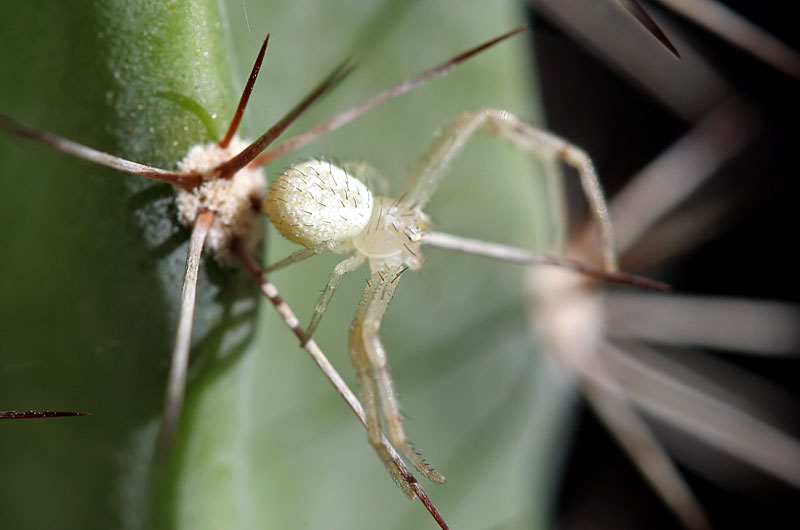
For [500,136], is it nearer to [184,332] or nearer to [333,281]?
[333,281]

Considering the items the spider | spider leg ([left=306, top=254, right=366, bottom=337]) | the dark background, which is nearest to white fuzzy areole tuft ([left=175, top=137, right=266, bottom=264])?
the spider

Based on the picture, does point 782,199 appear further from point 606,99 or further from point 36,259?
point 36,259

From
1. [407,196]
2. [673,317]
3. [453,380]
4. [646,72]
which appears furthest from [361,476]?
[646,72]

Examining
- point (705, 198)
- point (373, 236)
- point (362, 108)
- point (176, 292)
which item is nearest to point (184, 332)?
point (176, 292)

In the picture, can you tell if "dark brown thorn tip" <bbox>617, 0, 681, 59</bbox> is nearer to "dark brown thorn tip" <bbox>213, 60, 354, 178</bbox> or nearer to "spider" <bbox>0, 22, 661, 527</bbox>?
"spider" <bbox>0, 22, 661, 527</bbox>

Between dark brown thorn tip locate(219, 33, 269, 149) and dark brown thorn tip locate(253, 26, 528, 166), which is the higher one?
dark brown thorn tip locate(219, 33, 269, 149)

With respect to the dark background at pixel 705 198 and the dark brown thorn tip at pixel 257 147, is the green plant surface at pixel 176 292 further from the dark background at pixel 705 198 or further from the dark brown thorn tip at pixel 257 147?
the dark background at pixel 705 198

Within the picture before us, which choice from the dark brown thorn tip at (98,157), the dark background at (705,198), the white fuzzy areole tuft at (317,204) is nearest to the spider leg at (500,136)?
the white fuzzy areole tuft at (317,204)
